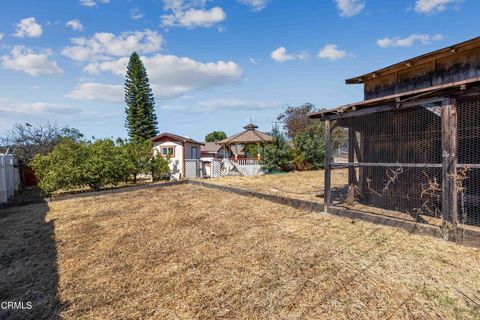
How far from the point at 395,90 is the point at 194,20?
9.82m

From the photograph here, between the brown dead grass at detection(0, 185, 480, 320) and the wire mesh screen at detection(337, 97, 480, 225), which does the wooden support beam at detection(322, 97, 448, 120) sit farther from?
the brown dead grass at detection(0, 185, 480, 320)

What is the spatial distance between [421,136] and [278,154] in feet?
33.1

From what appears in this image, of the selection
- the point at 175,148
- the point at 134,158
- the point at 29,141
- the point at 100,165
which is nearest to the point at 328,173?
the point at 100,165

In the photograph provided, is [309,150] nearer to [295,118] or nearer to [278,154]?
[278,154]

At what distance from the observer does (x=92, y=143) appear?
1113cm

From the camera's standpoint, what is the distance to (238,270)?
3.33 m

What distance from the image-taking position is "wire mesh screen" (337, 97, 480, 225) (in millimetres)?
5152

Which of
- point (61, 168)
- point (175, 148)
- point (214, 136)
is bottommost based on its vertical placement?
point (61, 168)

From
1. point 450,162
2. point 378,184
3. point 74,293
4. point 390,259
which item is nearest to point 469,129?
point 450,162

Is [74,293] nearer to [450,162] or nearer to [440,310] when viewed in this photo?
[440,310]
